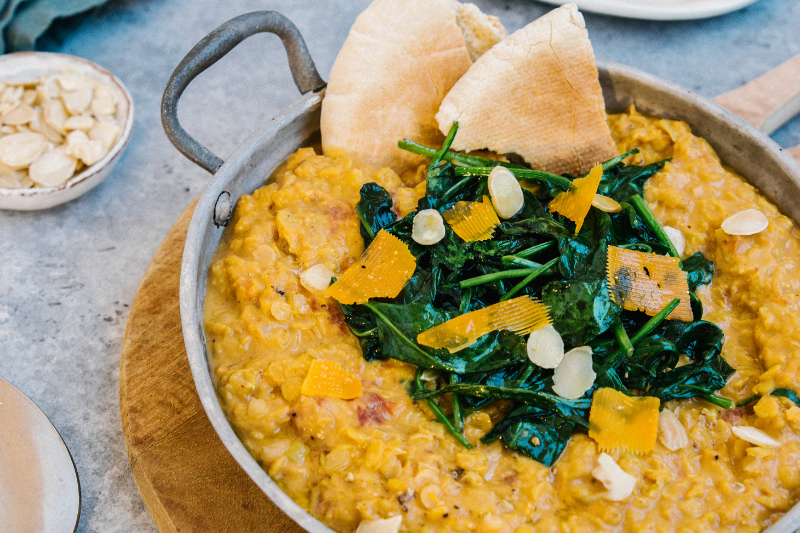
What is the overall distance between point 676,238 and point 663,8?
2.54 m

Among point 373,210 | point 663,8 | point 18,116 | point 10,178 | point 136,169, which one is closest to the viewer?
point 373,210

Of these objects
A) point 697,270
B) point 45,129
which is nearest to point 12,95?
point 45,129

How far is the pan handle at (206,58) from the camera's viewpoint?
280 centimetres

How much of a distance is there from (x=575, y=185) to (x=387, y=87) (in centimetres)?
107

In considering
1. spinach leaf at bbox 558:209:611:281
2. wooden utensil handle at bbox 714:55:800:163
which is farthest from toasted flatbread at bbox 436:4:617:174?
wooden utensil handle at bbox 714:55:800:163

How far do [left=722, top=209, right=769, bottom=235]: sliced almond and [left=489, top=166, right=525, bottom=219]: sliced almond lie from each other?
37.7 inches

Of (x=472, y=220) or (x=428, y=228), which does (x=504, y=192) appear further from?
(x=428, y=228)

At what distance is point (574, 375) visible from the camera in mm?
2455

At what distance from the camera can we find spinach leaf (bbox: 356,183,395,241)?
9.20 feet

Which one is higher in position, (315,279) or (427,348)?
(315,279)

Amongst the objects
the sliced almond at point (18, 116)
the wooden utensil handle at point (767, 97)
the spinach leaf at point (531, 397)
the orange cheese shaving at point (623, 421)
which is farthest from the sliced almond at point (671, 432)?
the sliced almond at point (18, 116)

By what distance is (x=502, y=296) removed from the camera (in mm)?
2711

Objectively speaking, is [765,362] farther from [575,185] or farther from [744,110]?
[744,110]

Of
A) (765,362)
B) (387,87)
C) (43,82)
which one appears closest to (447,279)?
(387,87)
